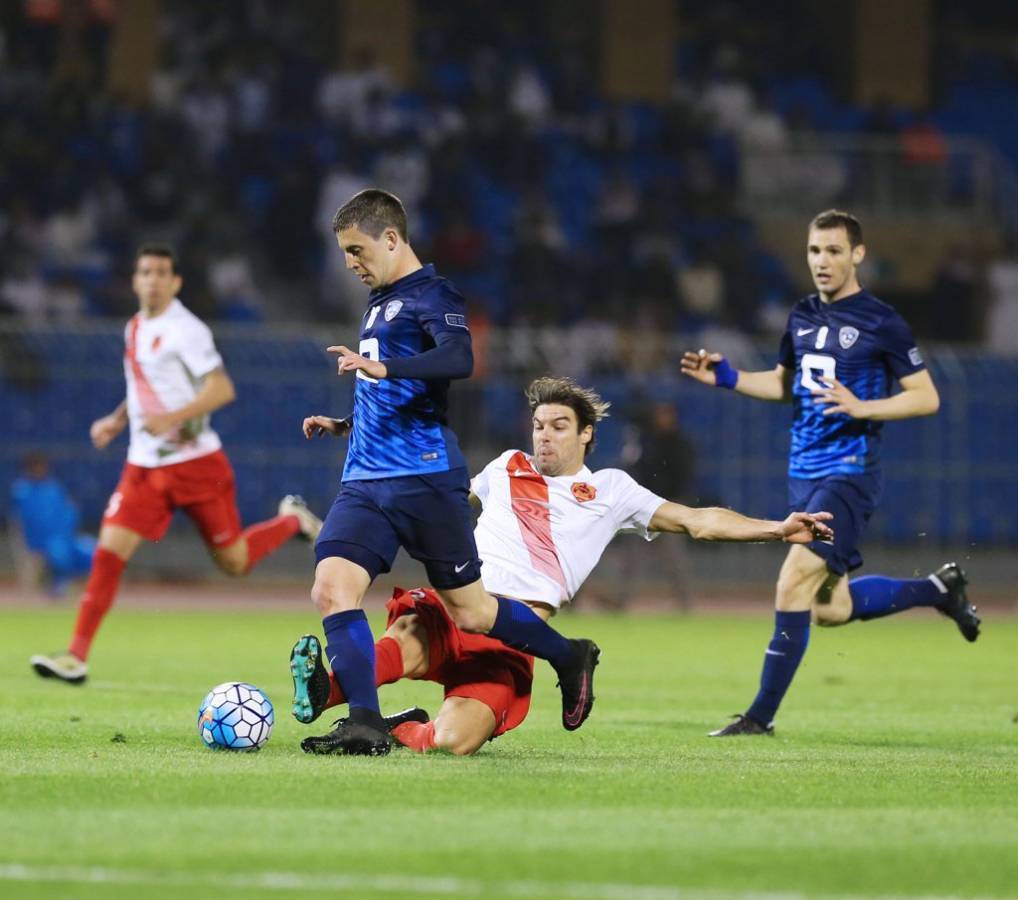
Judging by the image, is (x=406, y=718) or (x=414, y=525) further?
(x=406, y=718)

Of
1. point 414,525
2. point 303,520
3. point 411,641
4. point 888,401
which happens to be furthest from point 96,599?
point 888,401

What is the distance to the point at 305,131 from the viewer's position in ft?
84.6

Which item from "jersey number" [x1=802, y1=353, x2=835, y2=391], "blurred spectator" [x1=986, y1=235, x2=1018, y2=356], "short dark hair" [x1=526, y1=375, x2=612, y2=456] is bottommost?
"short dark hair" [x1=526, y1=375, x2=612, y2=456]

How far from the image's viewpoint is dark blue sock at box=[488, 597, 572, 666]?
8.07 m

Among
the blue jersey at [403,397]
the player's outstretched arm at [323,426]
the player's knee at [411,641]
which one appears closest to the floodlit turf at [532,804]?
the player's knee at [411,641]

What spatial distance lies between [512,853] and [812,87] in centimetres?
2663

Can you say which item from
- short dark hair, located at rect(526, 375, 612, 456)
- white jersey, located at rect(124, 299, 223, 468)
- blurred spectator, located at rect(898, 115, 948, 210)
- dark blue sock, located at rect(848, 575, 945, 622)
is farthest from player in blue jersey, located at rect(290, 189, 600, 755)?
blurred spectator, located at rect(898, 115, 948, 210)

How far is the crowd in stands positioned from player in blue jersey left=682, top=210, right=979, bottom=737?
541 inches

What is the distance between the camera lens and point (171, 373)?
12.0 meters

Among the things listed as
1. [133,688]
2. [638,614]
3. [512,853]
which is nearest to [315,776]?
[512,853]

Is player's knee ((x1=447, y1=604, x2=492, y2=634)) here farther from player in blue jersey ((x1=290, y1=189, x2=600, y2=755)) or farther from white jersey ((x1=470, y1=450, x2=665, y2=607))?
white jersey ((x1=470, y1=450, x2=665, y2=607))

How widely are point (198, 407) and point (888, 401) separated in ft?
14.0

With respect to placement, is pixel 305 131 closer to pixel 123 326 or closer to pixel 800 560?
pixel 123 326

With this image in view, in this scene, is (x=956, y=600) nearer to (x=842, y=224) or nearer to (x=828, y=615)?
(x=828, y=615)
